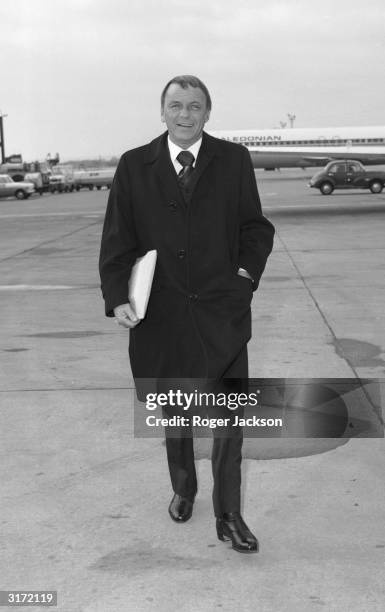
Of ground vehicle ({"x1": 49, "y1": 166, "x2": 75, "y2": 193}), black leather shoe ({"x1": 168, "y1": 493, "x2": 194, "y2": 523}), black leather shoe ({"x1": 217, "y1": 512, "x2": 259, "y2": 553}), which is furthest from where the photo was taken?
ground vehicle ({"x1": 49, "y1": 166, "x2": 75, "y2": 193})

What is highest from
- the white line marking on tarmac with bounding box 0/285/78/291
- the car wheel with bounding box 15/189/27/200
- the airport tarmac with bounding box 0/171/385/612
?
the airport tarmac with bounding box 0/171/385/612

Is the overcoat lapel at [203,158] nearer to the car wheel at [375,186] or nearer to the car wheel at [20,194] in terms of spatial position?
the car wheel at [375,186]

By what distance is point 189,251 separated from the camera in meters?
4.12

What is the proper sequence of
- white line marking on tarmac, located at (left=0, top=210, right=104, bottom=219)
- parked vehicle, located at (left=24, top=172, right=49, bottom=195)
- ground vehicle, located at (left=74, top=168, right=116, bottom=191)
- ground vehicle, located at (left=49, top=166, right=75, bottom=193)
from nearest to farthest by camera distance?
white line marking on tarmac, located at (left=0, top=210, right=104, bottom=219)
parked vehicle, located at (left=24, top=172, right=49, bottom=195)
ground vehicle, located at (left=49, top=166, right=75, bottom=193)
ground vehicle, located at (left=74, top=168, right=116, bottom=191)

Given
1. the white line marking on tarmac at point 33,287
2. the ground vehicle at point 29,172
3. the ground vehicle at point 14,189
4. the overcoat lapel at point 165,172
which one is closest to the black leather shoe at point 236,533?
the overcoat lapel at point 165,172

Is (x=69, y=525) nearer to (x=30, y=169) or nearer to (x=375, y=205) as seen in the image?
(x=375, y=205)

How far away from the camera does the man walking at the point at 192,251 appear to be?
13.5 ft

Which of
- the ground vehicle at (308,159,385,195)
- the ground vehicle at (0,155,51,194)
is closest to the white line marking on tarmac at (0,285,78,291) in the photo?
the ground vehicle at (308,159,385,195)

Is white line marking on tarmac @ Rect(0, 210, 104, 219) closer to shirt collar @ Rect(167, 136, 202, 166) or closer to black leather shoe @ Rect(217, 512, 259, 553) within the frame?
shirt collar @ Rect(167, 136, 202, 166)

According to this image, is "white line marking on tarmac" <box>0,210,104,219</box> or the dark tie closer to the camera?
the dark tie

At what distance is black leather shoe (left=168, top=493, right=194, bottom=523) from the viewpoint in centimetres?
445

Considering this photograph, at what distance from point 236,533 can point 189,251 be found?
1263 mm

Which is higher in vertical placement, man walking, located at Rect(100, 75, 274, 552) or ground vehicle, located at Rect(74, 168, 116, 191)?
man walking, located at Rect(100, 75, 274, 552)

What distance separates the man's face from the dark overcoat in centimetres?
10
